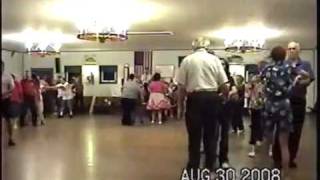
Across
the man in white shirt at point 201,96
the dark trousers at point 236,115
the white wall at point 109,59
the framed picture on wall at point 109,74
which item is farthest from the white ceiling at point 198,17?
the man in white shirt at point 201,96

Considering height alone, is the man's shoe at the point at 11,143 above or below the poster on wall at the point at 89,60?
below

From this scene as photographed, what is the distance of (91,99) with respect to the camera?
365cm

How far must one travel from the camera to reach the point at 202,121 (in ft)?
8.28

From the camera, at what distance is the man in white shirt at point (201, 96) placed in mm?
2502

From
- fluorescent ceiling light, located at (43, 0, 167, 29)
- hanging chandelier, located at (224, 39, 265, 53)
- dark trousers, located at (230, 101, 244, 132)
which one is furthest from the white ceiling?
dark trousers, located at (230, 101, 244, 132)

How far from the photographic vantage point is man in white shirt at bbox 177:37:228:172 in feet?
Result: 8.21

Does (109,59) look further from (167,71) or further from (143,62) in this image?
(167,71)

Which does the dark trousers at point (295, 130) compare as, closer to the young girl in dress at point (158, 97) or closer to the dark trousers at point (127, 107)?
the young girl in dress at point (158, 97)

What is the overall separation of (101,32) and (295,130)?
120 inches

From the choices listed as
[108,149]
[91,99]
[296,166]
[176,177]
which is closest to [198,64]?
[176,177]

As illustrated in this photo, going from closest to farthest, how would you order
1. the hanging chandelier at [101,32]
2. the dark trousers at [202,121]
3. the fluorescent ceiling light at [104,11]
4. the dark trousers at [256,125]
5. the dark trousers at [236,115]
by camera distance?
the dark trousers at [202,121]
the dark trousers at [236,115]
the dark trousers at [256,125]
the fluorescent ceiling light at [104,11]
the hanging chandelier at [101,32]

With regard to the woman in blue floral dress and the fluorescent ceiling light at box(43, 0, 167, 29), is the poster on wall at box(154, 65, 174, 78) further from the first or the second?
the fluorescent ceiling light at box(43, 0, 167, 29)

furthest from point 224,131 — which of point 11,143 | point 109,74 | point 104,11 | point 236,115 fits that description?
point 104,11

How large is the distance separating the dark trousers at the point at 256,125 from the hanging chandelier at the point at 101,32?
2374 mm
